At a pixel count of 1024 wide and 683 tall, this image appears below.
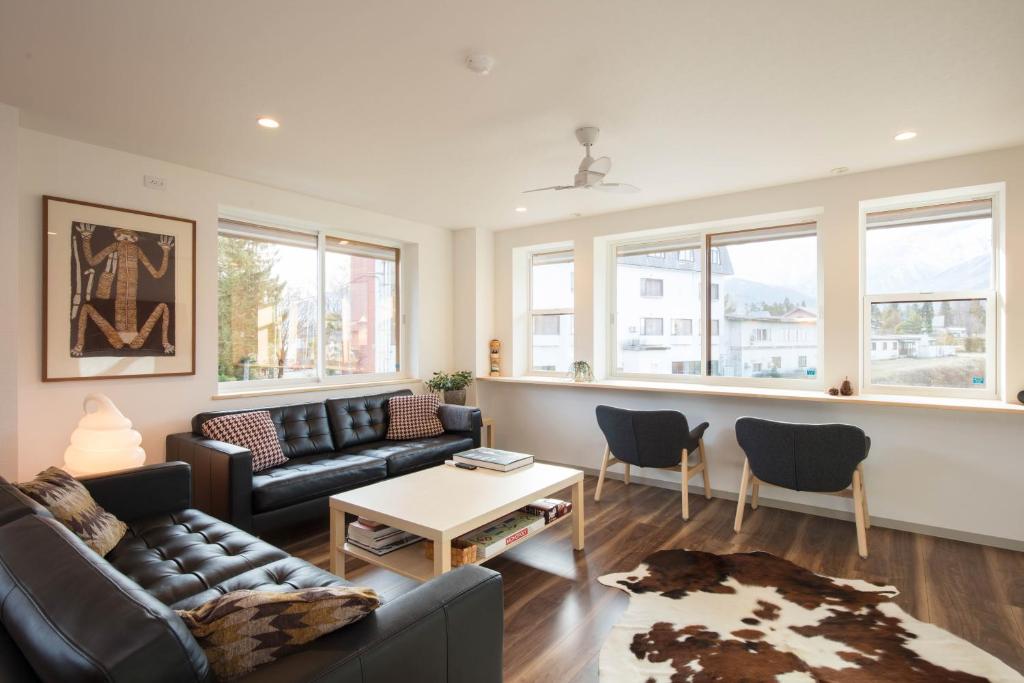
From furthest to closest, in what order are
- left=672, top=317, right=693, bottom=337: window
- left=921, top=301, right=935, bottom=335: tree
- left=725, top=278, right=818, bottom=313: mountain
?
left=672, top=317, right=693, bottom=337: window, left=725, top=278, right=818, bottom=313: mountain, left=921, top=301, right=935, bottom=335: tree

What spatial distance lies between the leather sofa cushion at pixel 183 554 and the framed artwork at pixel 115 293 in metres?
1.36

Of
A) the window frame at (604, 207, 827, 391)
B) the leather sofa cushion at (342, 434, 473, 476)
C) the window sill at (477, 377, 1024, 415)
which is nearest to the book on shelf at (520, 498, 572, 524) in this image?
the leather sofa cushion at (342, 434, 473, 476)

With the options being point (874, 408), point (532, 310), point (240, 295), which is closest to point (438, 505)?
point (240, 295)

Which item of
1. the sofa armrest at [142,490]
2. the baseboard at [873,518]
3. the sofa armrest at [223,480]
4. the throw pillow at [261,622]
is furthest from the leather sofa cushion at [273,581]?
the baseboard at [873,518]

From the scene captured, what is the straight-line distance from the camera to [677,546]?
3.31 meters

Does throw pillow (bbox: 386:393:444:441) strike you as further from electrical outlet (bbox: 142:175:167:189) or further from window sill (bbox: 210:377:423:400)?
electrical outlet (bbox: 142:175:167:189)

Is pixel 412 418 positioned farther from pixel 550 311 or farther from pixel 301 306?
pixel 550 311

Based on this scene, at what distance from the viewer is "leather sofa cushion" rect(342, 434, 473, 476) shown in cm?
391

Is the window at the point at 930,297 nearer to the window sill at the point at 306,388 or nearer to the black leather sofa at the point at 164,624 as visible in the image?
the black leather sofa at the point at 164,624

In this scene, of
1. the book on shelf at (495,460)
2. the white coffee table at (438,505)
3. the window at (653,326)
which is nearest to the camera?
the white coffee table at (438,505)

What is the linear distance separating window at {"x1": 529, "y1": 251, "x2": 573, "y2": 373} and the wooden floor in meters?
1.84

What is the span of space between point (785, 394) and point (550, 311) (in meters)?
2.51

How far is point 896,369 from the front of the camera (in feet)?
12.7

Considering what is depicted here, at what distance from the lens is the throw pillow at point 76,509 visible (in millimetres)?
1985
